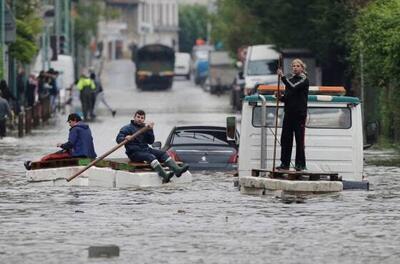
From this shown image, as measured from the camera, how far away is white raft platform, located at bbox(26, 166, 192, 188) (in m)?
27.8

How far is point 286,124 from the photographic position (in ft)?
84.0

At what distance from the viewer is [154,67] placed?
111m

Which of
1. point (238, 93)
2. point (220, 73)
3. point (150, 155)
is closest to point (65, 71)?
point (238, 93)

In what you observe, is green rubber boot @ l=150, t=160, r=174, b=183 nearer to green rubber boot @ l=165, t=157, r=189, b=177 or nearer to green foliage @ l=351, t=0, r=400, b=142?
green rubber boot @ l=165, t=157, r=189, b=177

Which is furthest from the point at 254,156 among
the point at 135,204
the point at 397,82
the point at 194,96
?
the point at 194,96

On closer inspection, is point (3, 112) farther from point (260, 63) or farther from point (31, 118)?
point (260, 63)

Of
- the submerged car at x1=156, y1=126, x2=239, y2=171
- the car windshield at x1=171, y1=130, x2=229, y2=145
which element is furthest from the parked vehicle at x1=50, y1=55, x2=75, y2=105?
the submerged car at x1=156, y1=126, x2=239, y2=171

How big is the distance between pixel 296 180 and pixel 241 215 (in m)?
3.38

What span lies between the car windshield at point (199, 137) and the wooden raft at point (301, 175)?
20.7ft

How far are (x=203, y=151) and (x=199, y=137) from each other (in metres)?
0.70

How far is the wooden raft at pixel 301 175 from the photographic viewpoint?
993 inches

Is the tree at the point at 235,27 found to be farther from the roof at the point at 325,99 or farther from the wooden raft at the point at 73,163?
the roof at the point at 325,99

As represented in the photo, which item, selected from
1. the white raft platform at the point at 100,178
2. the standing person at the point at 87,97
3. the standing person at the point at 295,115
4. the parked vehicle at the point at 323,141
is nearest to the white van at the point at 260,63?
the standing person at the point at 87,97

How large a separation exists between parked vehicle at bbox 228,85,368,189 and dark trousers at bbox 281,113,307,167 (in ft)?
2.25
